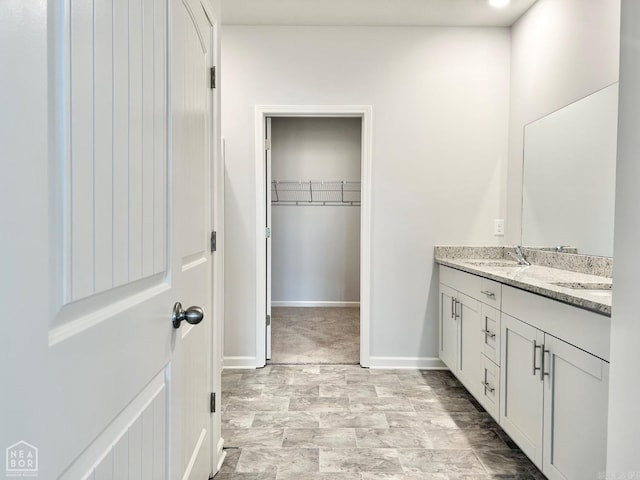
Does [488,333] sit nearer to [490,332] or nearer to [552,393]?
[490,332]

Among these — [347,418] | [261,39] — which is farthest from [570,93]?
[347,418]

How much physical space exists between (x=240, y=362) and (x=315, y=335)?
42.4 inches

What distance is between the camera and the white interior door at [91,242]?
41cm

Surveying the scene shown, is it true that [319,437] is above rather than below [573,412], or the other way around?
below

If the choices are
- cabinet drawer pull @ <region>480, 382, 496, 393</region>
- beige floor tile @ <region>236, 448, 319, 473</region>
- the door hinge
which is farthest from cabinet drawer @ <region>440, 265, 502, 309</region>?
the door hinge

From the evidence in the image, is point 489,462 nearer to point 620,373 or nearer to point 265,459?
point 265,459

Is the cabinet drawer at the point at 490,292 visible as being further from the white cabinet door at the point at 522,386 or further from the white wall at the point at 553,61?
the white wall at the point at 553,61

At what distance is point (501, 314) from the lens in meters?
1.93

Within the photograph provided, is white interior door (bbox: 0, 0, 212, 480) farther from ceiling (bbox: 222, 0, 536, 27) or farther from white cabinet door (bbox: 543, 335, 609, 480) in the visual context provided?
ceiling (bbox: 222, 0, 536, 27)

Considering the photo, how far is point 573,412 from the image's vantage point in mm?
1365

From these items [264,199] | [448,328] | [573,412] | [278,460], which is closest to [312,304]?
[264,199]

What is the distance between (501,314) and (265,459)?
1.39m

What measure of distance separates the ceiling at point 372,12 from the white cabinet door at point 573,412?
2387mm

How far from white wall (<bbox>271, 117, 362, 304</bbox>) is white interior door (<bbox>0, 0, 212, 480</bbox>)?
4.23 m
